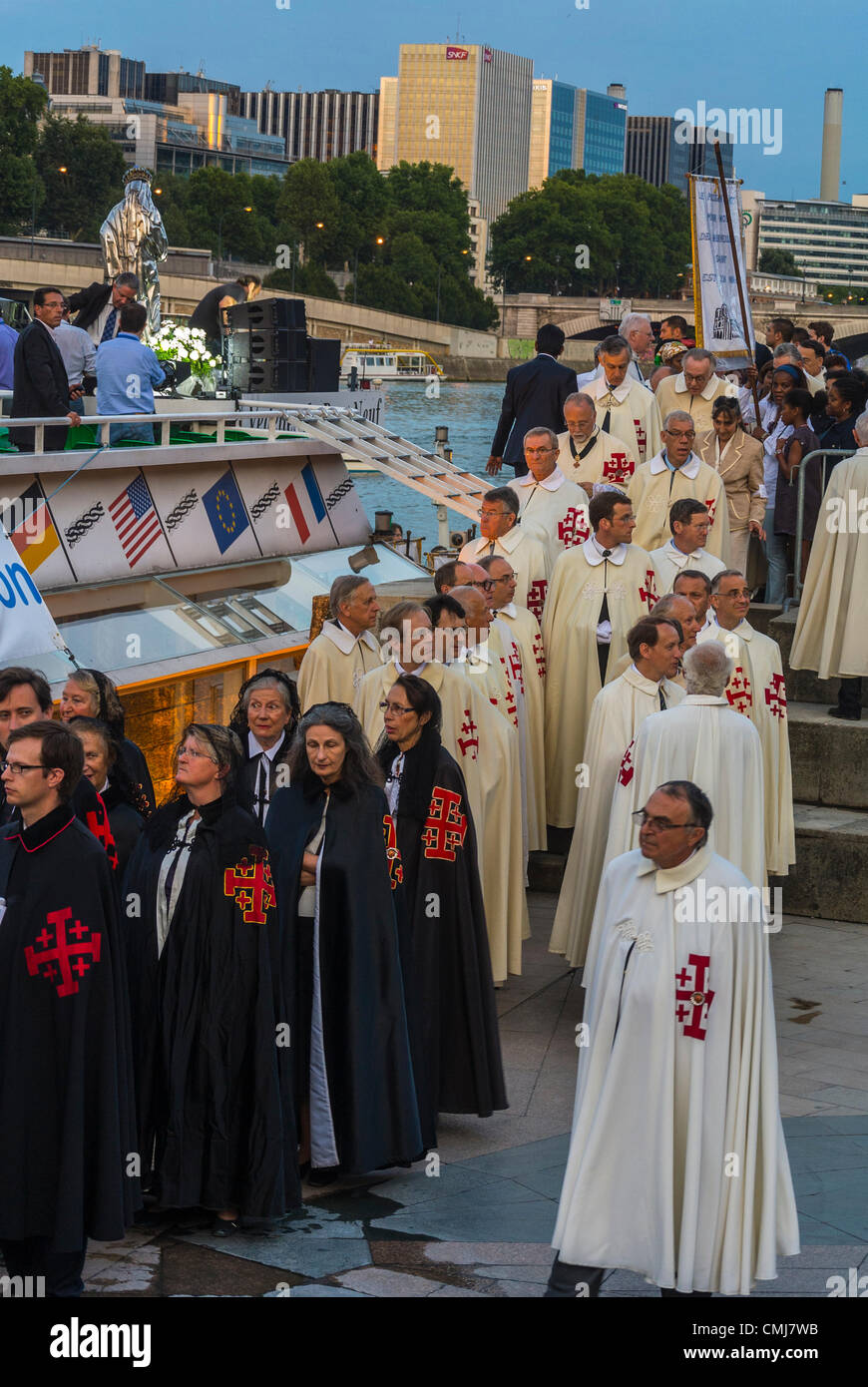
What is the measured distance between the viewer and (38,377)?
11625mm

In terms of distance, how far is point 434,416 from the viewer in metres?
54.2

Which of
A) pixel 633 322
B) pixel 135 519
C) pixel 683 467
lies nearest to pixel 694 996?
pixel 683 467

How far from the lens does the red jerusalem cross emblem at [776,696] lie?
9062mm

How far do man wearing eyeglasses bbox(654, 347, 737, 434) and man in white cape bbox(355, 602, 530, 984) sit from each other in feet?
12.9

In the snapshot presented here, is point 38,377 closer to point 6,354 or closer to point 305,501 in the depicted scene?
point 6,354

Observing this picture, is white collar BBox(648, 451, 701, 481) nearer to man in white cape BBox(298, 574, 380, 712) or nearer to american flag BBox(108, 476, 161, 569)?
man in white cape BBox(298, 574, 380, 712)

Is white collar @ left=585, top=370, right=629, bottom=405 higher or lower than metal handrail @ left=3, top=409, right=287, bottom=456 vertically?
higher

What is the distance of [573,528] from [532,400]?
6.72 feet

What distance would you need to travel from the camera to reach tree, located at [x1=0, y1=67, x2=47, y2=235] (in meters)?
84.6

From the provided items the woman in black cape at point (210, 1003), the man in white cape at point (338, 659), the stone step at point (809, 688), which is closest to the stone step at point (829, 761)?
the stone step at point (809, 688)

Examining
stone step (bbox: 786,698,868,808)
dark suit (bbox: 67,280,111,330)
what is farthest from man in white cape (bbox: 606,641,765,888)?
dark suit (bbox: 67,280,111,330)

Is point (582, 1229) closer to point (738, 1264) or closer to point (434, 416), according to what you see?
point (738, 1264)

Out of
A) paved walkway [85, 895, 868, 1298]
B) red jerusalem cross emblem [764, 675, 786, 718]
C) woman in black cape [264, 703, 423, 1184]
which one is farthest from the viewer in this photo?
red jerusalem cross emblem [764, 675, 786, 718]
